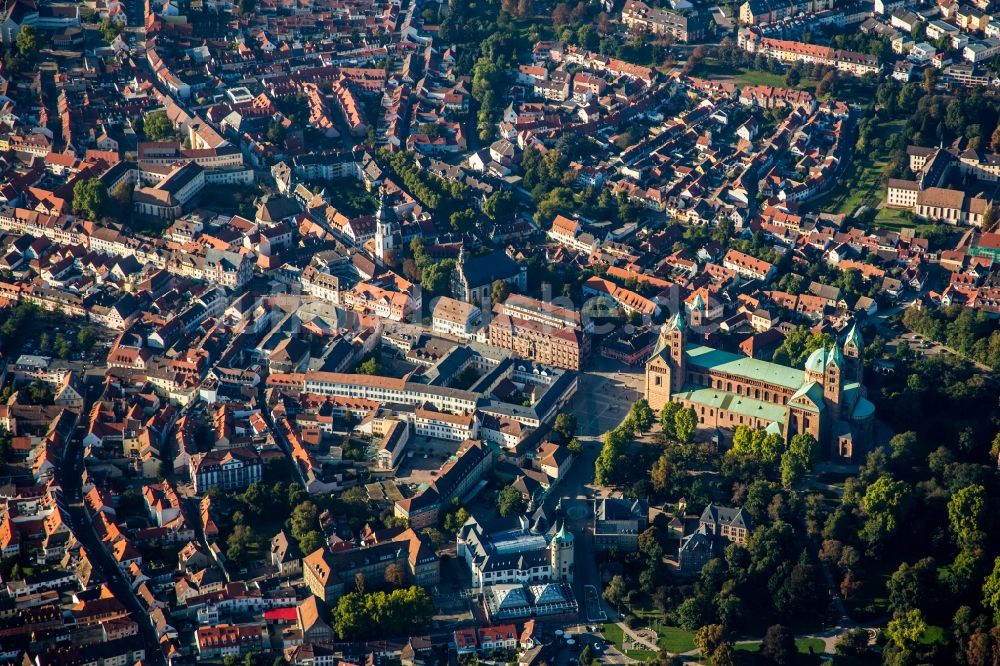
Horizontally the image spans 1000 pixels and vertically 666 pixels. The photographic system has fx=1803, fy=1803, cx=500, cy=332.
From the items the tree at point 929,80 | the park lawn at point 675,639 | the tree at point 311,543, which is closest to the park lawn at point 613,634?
the park lawn at point 675,639

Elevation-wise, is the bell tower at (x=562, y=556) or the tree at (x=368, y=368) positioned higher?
the tree at (x=368, y=368)

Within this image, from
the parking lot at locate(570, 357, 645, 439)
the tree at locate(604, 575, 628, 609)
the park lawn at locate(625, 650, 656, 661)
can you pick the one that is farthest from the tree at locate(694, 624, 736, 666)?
the parking lot at locate(570, 357, 645, 439)

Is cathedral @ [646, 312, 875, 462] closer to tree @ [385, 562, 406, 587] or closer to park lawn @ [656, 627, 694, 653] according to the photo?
park lawn @ [656, 627, 694, 653]

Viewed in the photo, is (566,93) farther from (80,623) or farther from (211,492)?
(80,623)

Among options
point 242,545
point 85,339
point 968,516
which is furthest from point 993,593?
point 85,339

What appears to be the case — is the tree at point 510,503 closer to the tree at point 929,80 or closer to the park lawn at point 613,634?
the park lawn at point 613,634

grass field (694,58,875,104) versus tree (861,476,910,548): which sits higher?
grass field (694,58,875,104)
